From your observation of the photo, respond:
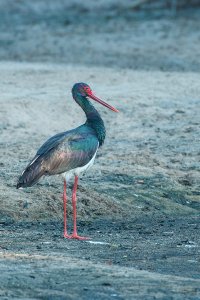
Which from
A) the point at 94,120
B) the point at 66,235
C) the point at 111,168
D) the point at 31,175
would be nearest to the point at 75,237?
the point at 66,235

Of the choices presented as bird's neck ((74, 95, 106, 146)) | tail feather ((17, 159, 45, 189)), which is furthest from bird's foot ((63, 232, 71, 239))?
bird's neck ((74, 95, 106, 146))

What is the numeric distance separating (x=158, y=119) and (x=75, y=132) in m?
4.94

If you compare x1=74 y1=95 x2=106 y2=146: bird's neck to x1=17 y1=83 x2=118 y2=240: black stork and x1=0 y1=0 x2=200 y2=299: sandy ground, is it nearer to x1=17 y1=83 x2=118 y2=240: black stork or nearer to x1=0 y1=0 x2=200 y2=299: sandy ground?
x1=17 y1=83 x2=118 y2=240: black stork

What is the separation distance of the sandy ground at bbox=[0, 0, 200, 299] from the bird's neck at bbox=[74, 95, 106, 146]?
0.83 metres

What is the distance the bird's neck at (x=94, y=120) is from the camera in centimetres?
1190

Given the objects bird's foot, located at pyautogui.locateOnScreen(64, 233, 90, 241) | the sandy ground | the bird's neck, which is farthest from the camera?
the bird's neck

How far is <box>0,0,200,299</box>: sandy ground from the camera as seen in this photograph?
360 inches

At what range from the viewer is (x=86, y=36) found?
83.7 feet

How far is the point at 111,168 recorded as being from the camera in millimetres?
13891

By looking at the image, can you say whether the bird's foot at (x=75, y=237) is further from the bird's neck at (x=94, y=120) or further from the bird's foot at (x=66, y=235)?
the bird's neck at (x=94, y=120)

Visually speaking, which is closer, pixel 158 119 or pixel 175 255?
pixel 175 255

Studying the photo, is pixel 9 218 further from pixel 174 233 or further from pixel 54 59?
pixel 54 59

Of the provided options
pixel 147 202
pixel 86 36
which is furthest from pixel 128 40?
pixel 147 202

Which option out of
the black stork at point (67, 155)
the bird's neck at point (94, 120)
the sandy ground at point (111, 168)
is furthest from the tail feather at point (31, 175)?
the bird's neck at point (94, 120)
